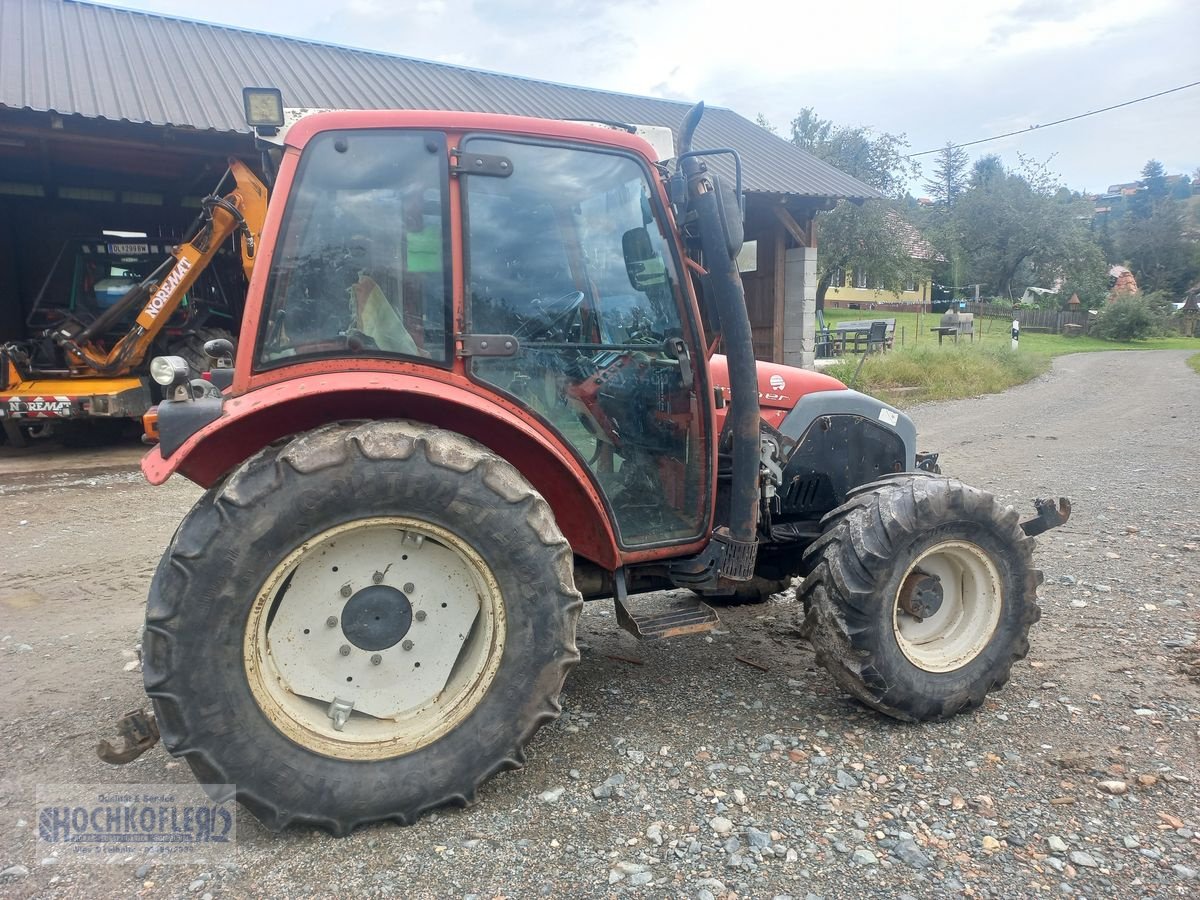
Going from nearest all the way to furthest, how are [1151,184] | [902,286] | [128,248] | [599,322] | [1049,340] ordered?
[599,322]
[128,248]
[902,286]
[1049,340]
[1151,184]

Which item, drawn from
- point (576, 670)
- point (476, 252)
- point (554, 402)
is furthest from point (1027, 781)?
point (476, 252)

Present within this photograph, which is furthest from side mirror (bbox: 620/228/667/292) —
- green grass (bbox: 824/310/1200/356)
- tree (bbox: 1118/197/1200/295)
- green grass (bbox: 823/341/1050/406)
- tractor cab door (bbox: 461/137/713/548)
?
tree (bbox: 1118/197/1200/295)

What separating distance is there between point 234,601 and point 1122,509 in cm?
661

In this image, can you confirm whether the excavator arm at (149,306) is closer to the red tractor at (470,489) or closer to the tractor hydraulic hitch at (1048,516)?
the red tractor at (470,489)

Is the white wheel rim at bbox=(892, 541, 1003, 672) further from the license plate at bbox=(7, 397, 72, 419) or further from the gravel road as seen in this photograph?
the license plate at bbox=(7, 397, 72, 419)

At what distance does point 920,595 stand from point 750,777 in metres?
0.98

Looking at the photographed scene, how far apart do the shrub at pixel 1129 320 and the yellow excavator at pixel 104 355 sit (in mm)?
37424

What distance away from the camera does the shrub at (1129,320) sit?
34.3m

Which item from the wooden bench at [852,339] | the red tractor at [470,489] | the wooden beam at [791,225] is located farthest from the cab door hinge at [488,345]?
the wooden bench at [852,339]

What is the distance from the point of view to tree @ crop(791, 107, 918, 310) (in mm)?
29812

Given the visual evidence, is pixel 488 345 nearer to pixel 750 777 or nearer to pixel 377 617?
pixel 377 617

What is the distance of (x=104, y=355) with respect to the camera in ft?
31.8

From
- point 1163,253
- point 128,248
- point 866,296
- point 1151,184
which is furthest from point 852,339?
point 1151,184

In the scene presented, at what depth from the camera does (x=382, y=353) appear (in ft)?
8.14
